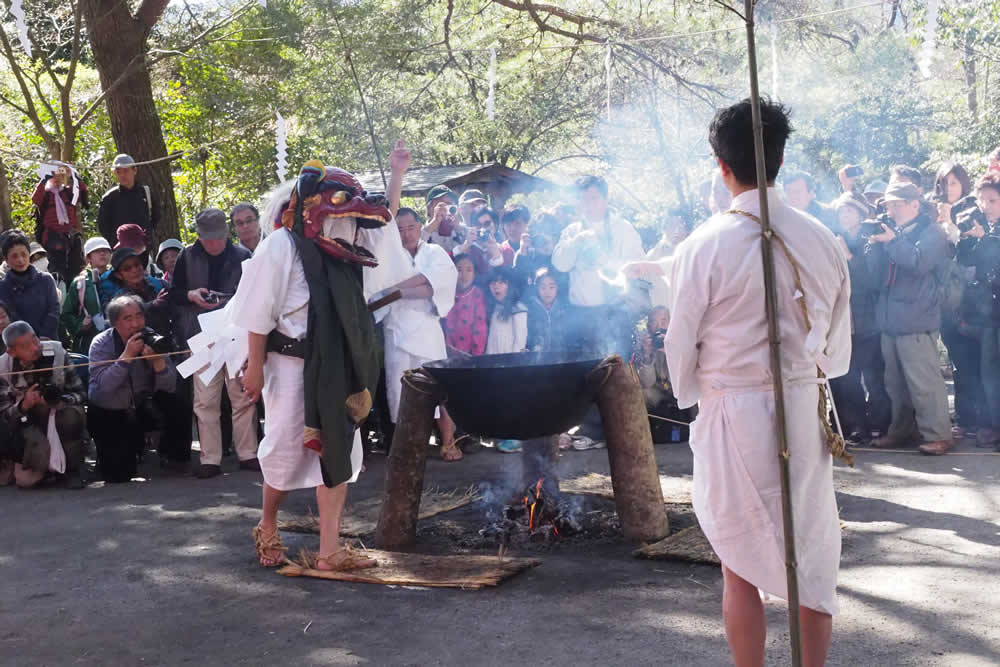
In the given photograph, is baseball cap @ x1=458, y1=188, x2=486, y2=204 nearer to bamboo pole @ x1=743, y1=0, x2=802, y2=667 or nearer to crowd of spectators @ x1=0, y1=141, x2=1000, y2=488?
crowd of spectators @ x1=0, y1=141, x2=1000, y2=488

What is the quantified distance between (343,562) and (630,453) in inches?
Answer: 62.8

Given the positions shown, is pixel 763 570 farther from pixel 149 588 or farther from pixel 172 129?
pixel 172 129

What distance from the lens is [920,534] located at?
5559 millimetres

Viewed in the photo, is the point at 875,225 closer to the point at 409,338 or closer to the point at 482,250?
the point at 482,250

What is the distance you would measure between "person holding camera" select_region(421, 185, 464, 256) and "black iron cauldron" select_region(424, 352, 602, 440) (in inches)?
145

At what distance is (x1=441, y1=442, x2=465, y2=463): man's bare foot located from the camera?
828 centimetres

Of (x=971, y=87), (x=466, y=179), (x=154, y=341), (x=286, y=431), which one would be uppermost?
(x=971, y=87)

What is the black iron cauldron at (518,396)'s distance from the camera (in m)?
5.38

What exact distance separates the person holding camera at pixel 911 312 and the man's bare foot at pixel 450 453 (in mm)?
3031

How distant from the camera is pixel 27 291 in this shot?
884cm

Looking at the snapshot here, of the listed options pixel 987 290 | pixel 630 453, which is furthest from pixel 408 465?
pixel 987 290

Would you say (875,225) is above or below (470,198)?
below

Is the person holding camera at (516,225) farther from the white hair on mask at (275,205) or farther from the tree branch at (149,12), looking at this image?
the tree branch at (149,12)

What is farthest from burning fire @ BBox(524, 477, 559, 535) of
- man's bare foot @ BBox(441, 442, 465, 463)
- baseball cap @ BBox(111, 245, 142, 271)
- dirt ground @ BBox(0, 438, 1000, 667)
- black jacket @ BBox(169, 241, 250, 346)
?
baseball cap @ BBox(111, 245, 142, 271)
